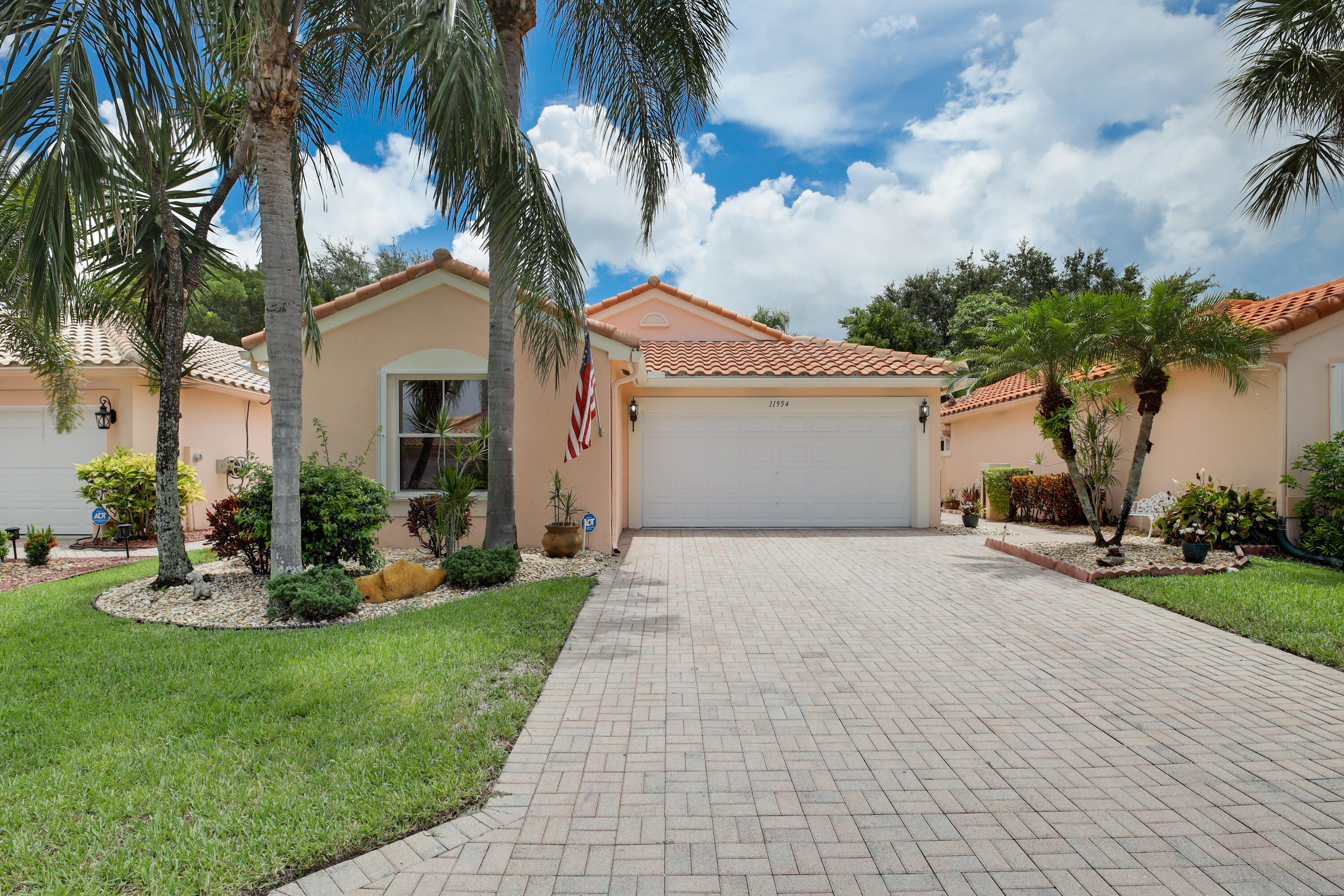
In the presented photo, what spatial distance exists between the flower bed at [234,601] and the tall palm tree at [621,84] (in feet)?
2.92

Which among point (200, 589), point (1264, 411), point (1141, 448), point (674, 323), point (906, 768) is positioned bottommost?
point (906, 768)

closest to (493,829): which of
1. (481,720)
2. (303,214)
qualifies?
(481,720)

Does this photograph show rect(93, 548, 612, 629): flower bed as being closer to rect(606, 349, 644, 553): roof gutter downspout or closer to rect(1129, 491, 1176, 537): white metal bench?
rect(606, 349, 644, 553): roof gutter downspout

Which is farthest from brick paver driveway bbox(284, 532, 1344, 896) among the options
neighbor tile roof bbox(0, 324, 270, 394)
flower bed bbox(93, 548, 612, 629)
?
neighbor tile roof bbox(0, 324, 270, 394)

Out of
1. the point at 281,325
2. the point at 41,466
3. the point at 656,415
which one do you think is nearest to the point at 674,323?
the point at 656,415

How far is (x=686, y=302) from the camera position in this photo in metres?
18.2

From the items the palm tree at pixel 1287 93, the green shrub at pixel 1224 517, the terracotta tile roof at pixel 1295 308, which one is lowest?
the green shrub at pixel 1224 517

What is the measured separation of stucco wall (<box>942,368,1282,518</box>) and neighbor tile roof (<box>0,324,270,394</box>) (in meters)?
15.7

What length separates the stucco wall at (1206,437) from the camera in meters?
10.5

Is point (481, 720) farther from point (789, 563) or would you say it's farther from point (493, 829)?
point (789, 563)

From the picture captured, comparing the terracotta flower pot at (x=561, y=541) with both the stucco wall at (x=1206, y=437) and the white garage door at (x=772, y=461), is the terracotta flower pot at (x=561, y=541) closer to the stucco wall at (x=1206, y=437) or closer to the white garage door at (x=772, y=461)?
the white garage door at (x=772, y=461)

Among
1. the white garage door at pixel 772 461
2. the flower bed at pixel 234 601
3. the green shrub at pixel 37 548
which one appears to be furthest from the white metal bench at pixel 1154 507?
the green shrub at pixel 37 548

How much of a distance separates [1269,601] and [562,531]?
810cm

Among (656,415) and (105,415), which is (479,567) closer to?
(656,415)
